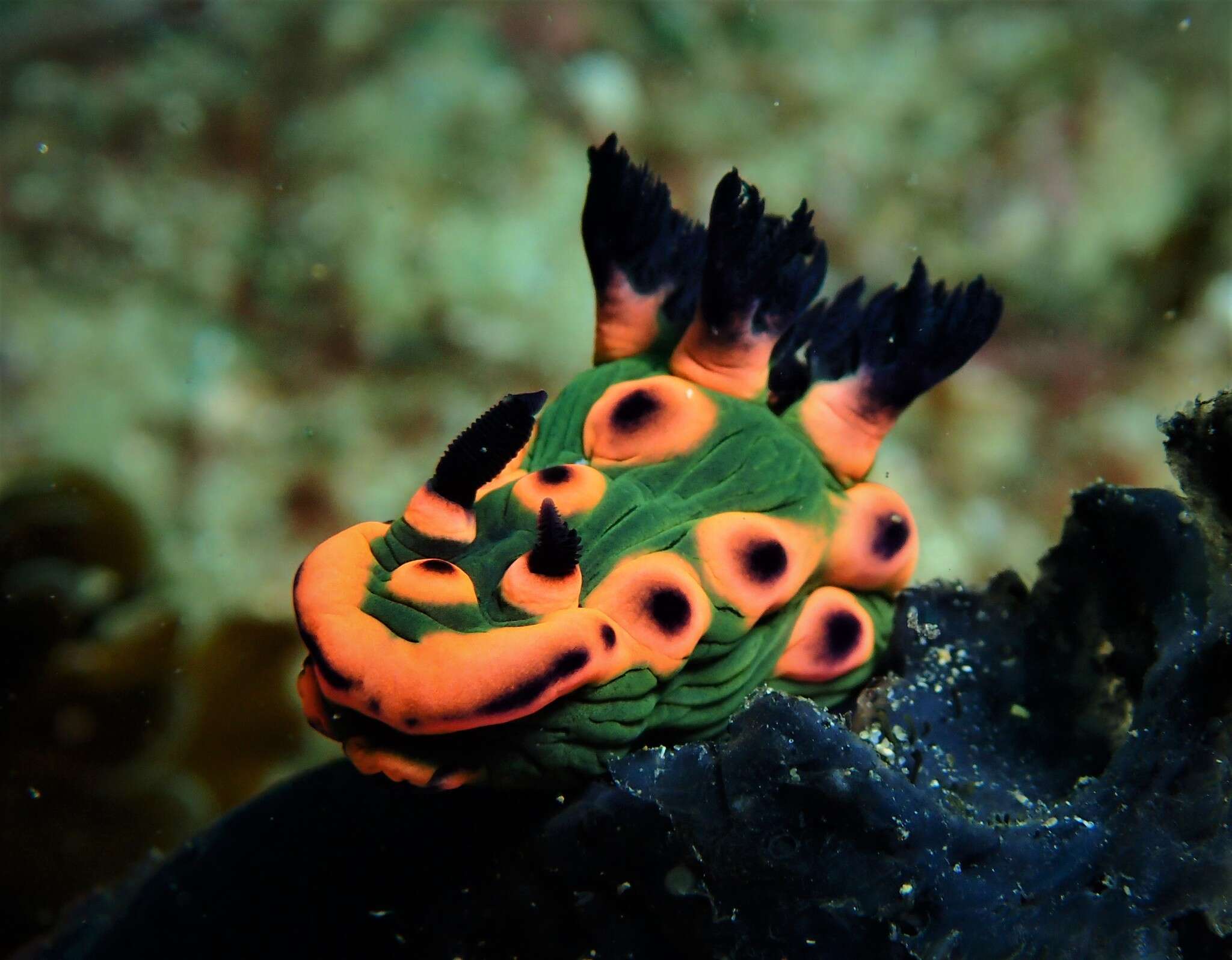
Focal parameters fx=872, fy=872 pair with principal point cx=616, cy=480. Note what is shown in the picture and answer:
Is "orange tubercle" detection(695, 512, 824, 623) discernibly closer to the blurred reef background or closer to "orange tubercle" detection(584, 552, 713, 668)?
"orange tubercle" detection(584, 552, 713, 668)

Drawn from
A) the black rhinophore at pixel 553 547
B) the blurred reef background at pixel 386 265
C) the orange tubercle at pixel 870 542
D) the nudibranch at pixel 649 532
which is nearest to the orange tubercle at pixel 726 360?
the nudibranch at pixel 649 532

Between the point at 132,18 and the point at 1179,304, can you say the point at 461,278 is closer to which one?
the point at 132,18

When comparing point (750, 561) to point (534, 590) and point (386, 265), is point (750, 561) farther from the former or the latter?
point (386, 265)

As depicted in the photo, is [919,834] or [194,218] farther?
[194,218]

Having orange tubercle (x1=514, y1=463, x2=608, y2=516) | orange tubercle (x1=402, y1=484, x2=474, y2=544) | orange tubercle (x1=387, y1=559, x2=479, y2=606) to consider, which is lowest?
orange tubercle (x1=387, y1=559, x2=479, y2=606)

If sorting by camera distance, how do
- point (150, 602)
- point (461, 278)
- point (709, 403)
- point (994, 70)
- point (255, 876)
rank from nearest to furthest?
point (709, 403), point (255, 876), point (150, 602), point (461, 278), point (994, 70)

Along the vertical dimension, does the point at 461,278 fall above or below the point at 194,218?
above

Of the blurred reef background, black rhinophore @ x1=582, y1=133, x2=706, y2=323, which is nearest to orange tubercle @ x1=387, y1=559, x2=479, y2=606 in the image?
black rhinophore @ x1=582, y1=133, x2=706, y2=323

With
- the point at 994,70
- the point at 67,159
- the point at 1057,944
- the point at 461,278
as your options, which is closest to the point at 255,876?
the point at 1057,944
